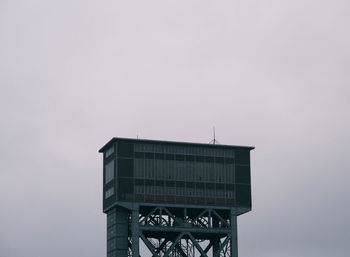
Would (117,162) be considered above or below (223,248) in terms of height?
above

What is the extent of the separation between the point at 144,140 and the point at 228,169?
17.5m

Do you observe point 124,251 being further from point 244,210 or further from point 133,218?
point 244,210

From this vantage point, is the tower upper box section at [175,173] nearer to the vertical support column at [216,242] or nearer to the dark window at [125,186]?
the dark window at [125,186]

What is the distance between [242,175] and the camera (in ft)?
551

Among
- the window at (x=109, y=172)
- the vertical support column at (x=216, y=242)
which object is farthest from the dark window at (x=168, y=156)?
the vertical support column at (x=216, y=242)

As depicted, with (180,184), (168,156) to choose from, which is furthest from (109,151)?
(180,184)

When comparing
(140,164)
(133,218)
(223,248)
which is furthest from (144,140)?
(223,248)

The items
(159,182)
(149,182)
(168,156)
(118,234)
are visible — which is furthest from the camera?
(168,156)

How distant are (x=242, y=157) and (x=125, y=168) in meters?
23.8

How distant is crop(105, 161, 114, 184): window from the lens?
6437 inches

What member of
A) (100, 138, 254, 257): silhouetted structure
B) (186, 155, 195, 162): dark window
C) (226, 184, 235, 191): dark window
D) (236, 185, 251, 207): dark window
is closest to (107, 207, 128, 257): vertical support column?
(100, 138, 254, 257): silhouetted structure

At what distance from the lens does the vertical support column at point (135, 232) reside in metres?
158

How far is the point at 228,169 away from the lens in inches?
6594

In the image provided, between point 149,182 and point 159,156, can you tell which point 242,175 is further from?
point 149,182
